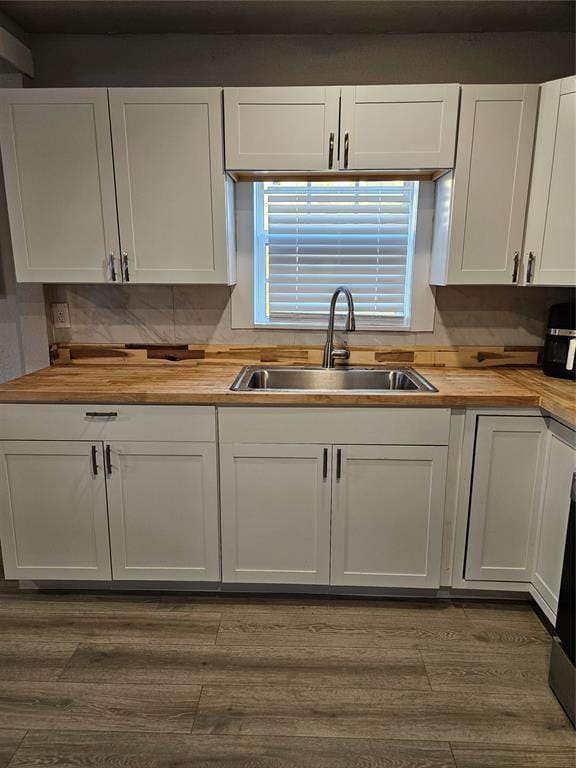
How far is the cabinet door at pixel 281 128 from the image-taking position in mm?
1938

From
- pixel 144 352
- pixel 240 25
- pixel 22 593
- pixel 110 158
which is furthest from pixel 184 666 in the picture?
pixel 240 25

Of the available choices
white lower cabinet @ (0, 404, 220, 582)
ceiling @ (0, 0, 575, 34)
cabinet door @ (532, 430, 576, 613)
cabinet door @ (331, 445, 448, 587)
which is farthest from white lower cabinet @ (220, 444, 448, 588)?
ceiling @ (0, 0, 575, 34)

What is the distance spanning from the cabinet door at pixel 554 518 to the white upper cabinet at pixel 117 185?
155cm

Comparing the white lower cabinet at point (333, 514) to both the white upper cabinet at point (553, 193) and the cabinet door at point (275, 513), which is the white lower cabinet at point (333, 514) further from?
the white upper cabinet at point (553, 193)

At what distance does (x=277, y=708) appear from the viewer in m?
1.57

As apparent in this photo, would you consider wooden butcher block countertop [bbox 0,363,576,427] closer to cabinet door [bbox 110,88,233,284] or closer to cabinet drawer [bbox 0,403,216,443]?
cabinet drawer [bbox 0,403,216,443]

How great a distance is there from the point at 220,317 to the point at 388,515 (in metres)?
1.29

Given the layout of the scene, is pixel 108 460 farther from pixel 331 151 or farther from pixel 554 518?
pixel 554 518

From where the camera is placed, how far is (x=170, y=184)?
2045 millimetres

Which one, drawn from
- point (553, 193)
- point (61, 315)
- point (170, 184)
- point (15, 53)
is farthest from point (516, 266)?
point (15, 53)

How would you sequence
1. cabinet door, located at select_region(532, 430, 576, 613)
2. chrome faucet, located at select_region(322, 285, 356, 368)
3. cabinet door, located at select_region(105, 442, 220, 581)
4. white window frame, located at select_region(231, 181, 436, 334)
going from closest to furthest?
1. cabinet door, located at select_region(532, 430, 576, 613)
2. cabinet door, located at select_region(105, 442, 220, 581)
3. chrome faucet, located at select_region(322, 285, 356, 368)
4. white window frame, located at select_region(231, 181, 436, 334)

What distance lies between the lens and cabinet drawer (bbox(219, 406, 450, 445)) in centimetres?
188

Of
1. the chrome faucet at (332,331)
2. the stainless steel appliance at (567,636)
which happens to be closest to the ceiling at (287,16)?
the chrome faucet at (332,331)

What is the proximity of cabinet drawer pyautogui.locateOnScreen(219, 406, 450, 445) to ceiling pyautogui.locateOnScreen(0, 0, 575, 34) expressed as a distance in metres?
1.67
